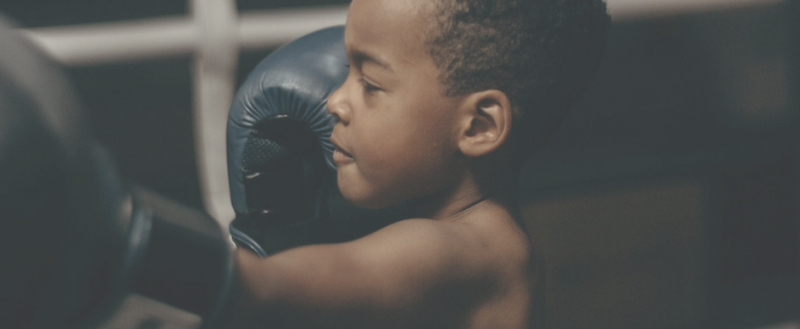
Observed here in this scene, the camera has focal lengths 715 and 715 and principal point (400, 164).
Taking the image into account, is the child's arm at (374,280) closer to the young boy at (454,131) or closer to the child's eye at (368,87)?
the young boy at (454,131)

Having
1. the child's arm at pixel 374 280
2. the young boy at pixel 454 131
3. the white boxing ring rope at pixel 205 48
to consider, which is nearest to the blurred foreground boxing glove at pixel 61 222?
the child's arm at pixel 374 280

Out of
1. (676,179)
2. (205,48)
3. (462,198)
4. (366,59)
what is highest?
(366,59)

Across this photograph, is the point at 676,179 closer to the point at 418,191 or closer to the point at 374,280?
the point at 418,191

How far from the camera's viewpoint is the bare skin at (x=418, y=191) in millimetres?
564

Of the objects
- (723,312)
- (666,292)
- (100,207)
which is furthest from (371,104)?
(723,312)

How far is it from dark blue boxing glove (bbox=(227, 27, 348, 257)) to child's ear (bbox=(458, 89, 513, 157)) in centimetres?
16

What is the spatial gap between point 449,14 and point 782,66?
192 centimetres

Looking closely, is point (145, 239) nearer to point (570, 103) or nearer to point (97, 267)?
point (97, 267)

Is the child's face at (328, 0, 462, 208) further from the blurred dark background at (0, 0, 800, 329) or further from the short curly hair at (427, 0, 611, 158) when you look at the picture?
the blurred dark background at (0, 0, 800, 329)

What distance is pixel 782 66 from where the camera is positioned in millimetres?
2184

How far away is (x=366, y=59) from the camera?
0.67 meters

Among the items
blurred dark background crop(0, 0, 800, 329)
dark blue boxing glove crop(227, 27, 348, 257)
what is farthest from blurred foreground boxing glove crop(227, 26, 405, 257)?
blurred dark background crop(0, 0, 800, 329)

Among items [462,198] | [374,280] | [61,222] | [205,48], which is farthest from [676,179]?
[61,222]

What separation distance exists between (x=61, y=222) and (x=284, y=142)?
440 mm
